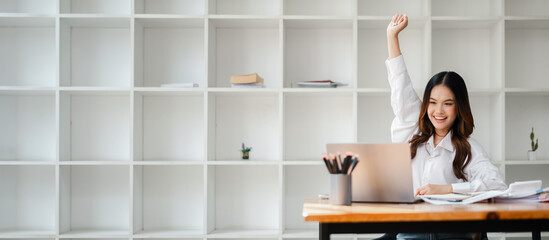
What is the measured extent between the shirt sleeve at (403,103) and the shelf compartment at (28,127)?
2413 mm

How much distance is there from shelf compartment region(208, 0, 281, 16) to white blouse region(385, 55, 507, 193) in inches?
52.7

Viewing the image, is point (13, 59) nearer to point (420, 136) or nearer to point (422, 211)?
point (420, 136)

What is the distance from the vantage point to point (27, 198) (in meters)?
3.45

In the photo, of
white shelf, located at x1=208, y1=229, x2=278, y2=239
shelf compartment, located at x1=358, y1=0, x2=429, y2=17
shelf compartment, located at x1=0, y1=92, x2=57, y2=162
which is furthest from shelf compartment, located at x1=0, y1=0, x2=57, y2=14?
shelf compartment, located at x1=358, y1=0, x2=429, y2=17

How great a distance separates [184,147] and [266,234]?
0.87 m

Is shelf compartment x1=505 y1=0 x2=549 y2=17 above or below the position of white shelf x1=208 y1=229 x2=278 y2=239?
above

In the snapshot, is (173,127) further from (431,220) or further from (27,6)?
(431,220)

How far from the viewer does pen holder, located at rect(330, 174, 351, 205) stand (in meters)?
1.70

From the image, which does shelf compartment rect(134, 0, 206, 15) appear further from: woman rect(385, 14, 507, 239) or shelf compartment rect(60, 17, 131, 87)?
woman rect(385, 14, 507, 239)

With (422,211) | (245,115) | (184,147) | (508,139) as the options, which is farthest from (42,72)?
(508,139)

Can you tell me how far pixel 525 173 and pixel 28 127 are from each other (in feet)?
11.8

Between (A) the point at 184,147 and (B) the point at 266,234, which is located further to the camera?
(A) the point at 184,147

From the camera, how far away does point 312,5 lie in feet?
11.5

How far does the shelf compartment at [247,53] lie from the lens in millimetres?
3498
